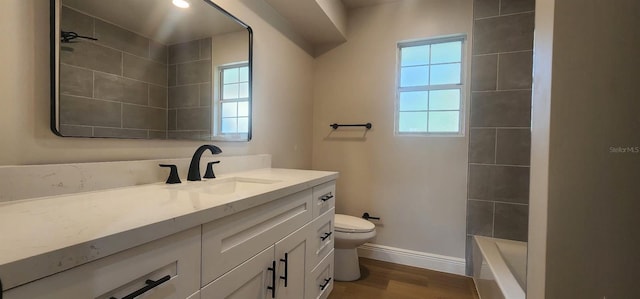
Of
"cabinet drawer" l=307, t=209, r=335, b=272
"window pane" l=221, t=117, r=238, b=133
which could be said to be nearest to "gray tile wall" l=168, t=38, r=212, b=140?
"window pane" l=221, t=117, r=238, b=133

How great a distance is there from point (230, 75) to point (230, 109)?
0.21 meters

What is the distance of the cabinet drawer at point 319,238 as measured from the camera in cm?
141

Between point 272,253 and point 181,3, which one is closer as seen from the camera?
point 272,253

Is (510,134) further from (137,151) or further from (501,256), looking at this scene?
(137,151)

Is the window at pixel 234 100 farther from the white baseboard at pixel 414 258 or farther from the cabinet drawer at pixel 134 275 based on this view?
the white baseboard at pixel 414 258

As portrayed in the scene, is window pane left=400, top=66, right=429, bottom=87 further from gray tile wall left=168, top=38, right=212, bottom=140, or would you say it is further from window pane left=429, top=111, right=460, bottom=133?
gray tile wall left=168, top=38, right=212, bottom=140

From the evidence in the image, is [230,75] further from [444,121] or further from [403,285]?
[403,285]

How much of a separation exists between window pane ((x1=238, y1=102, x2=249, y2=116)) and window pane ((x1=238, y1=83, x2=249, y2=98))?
0.17 feet

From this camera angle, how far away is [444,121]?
2354 millimetres

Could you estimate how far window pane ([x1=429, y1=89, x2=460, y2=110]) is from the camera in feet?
7.60

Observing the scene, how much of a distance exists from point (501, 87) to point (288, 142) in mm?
1782

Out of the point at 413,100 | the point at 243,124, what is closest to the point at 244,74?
the point at 243,124

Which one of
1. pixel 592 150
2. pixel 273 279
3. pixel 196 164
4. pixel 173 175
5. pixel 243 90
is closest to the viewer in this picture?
pixel 592 150

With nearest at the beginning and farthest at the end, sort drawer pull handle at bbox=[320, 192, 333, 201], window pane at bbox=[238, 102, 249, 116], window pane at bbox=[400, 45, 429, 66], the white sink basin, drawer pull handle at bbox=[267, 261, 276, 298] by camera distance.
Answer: drawer pull handle at bbox=[267, 261, 276, 298], the white sink basin, drawer pull handle at bbox=[320, 192, 333, 201], window pane at bbox=[238, 102, 249, 116], window pane at bbox=[400, 45, 429, 66]
